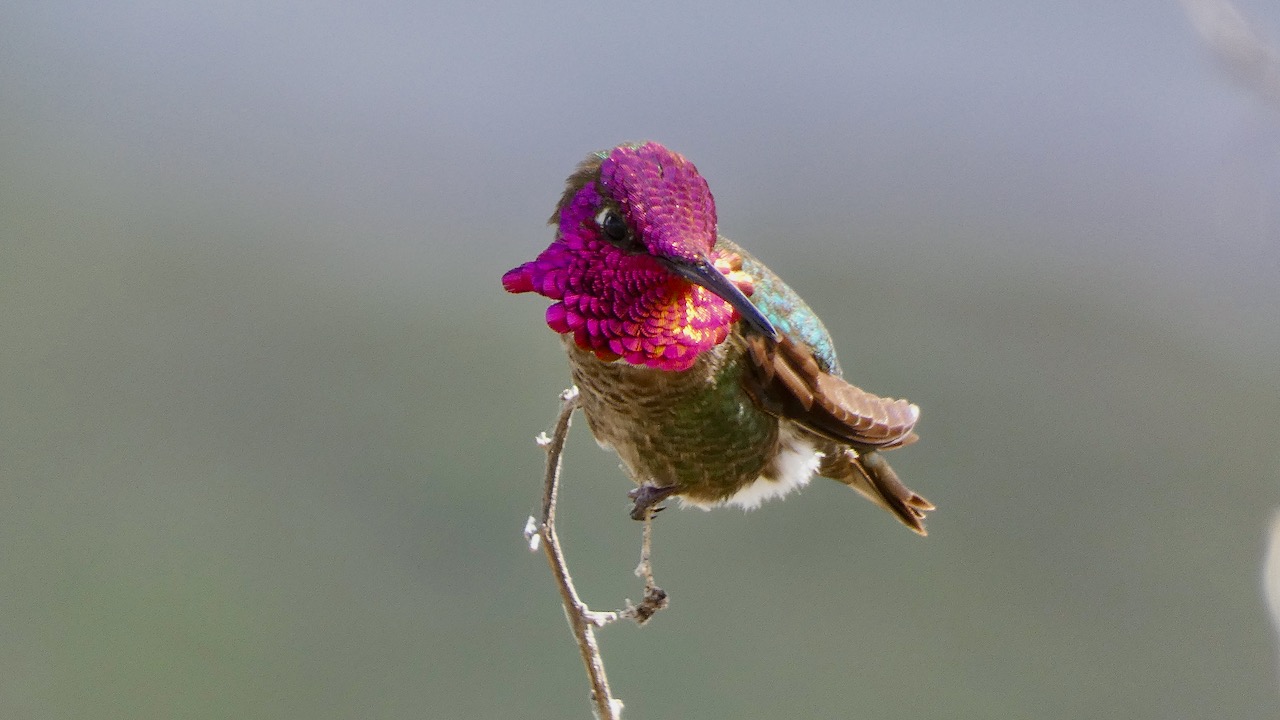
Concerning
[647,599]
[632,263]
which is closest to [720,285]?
[632,263]

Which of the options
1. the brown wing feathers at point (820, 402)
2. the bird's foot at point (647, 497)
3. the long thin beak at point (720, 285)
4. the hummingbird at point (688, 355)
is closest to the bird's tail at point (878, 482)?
the hummingbird at point (688, 355)

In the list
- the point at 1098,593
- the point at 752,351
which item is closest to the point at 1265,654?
the point at 1098,593

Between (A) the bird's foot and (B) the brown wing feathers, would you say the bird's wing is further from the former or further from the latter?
(A) the bird's foot

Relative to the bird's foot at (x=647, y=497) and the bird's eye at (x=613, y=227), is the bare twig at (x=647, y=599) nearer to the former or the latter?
the bird's foot at (x=647, y=497)

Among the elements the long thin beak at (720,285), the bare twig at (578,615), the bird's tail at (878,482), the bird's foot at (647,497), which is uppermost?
the bird's tail at (878,482)

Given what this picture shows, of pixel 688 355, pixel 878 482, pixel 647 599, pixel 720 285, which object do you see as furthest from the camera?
pixel 878 482

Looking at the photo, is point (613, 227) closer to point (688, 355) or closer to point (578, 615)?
point (688, 355)

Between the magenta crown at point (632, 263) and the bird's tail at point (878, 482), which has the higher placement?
the bird's tail at point (878, 482)

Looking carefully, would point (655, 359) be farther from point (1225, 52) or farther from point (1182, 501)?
point (1182, 501)
